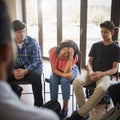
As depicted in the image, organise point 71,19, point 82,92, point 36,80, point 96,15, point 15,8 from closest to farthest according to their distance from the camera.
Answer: point 82,92
point 36,80
point 96,15
point 71,19
point 15,8

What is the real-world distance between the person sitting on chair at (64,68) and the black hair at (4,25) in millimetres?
2132

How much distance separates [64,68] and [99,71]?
413 millimetres

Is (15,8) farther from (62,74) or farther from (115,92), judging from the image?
(115,92)

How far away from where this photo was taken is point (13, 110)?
57cm

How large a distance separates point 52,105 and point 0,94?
6.73 feet

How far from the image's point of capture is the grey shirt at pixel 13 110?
0.56 meters

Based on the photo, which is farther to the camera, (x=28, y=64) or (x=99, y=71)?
(x=28, y=64)

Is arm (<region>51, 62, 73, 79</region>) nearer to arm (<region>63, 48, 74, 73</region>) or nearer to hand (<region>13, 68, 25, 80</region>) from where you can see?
arm (<region>63, 48, 74, 73</region>)

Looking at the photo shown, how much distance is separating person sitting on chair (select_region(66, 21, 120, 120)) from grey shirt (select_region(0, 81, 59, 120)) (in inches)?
73.2

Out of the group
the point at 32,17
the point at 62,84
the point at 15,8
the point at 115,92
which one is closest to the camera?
the point at 115,92

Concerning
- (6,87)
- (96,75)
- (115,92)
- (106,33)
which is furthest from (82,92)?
(6,87)

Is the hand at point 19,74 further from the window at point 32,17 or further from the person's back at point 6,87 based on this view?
the window at point 32,17

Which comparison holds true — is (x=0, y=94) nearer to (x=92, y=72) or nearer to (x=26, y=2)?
(x=92, y=72)

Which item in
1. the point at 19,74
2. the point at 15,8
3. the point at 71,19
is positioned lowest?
the point at 19,74
